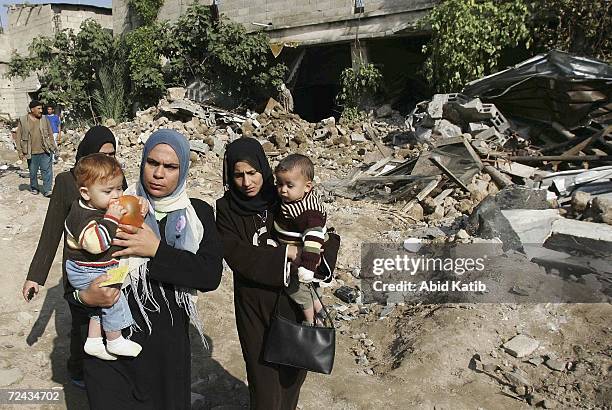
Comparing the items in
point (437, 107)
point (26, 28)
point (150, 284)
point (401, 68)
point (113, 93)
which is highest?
point (26, 28)

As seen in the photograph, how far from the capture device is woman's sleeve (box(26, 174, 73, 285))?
249cm

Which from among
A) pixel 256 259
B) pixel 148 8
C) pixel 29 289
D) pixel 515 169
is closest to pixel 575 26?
pixel 515 169

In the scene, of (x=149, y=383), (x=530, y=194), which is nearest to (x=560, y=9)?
(x=530, y=194)

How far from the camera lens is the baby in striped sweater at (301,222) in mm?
1945

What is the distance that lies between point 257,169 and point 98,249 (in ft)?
2.33

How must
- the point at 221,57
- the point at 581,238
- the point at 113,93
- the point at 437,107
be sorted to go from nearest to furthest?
the point at 581,238, the point at 437,107, the point at 221,57, the point at 113,93

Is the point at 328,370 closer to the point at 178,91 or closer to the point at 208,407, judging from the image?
the point at 208,407

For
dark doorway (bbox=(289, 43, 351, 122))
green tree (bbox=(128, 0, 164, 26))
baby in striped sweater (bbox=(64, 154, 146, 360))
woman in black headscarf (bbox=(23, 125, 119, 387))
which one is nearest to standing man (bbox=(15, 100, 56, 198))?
woman in black headscarf (bbox=(23, 125, 119, 387))

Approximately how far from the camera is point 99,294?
1.66 m

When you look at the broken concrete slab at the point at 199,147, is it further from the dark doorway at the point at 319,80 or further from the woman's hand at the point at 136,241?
the woman's hand at the point at 136,241

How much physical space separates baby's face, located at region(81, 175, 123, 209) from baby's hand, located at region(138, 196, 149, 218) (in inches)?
4.3

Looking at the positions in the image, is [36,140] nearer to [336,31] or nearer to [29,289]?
[29,289]

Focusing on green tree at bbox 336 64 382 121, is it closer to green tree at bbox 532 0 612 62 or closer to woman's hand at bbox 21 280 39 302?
green tree at bbox 532 0 612 62

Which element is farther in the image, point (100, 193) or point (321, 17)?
point (321, 17)
